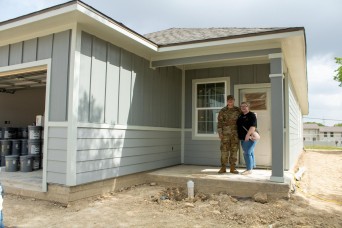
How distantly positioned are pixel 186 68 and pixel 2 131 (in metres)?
5.48

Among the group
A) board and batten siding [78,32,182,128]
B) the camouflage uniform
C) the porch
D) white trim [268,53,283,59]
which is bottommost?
the porch

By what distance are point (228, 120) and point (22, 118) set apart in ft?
25.6

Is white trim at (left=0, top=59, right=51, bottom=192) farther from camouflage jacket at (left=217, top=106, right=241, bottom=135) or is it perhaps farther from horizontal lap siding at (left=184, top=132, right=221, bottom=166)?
horizontal lap siding at (left=184, top=132, right=221, bottom=166)

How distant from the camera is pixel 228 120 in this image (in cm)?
601

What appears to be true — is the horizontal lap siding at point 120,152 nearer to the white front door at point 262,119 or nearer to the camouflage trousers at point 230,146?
the camouflage trousers at point 230,146

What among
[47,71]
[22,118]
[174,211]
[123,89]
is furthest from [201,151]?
[22,118]

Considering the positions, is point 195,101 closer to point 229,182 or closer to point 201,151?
point 201,151

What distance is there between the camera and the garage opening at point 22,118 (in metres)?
6.36

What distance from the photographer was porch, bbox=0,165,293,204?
15.6ft

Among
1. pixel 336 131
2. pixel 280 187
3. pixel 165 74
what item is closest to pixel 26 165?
pixel 165 74

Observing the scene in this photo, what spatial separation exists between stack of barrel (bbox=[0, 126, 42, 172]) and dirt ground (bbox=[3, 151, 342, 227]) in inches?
49.9

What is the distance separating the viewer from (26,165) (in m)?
6.29

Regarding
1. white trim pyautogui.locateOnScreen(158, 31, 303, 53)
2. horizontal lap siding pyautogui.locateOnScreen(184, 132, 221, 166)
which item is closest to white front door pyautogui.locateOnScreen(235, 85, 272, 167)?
horizontal lap siding pyautogui.locateOnScreen(184, 132, 221, 166)

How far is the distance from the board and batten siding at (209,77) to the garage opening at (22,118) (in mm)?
3770
